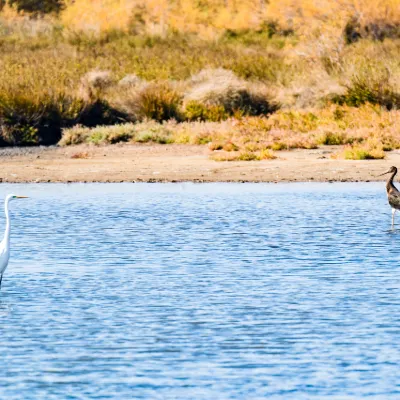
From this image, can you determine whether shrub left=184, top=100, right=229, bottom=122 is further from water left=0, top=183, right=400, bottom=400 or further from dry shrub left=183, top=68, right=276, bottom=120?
water left=0, top=183, right=400, bottom=400

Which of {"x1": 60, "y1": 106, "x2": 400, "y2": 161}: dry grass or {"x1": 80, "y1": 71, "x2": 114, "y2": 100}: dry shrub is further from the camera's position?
{"x1": 80, "y1": 71, "x2": 114, "y2": 100}: dry shrub

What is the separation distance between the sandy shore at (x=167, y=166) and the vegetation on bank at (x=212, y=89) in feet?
1.87

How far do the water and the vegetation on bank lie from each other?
7.84 metres

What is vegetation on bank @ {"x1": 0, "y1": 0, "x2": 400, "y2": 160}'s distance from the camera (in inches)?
1129

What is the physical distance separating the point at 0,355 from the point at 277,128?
2051cm

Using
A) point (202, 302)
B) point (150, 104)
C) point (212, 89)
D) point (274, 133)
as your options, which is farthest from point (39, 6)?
point (202, 302)

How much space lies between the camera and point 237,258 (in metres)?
14.8

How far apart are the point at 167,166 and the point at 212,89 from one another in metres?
7.55

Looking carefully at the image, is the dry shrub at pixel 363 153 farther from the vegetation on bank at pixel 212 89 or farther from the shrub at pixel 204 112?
the shrub at pixel 204 112

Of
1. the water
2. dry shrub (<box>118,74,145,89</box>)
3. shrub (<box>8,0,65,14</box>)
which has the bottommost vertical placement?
shrub (<box>8,0,65,14</box>)

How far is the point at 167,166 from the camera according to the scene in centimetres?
2542

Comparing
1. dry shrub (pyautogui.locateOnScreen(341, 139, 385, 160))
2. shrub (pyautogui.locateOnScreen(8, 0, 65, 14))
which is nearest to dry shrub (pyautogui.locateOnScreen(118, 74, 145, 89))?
dry shrub (pyautogui.locateOnScreen(341, 139, 385, 160))

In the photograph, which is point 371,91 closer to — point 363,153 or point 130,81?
point 363,153

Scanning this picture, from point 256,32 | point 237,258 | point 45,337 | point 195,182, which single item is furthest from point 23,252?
point 256,32
